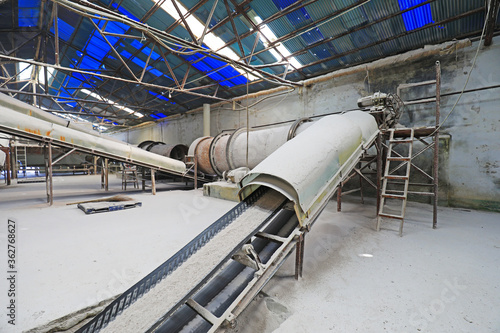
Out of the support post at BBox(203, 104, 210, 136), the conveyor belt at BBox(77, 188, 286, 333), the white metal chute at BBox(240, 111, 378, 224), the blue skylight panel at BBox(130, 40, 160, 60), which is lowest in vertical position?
the conveyor belt at BBox(77, 188, 286, 333)

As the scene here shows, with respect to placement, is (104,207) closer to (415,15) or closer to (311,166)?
(311,166)

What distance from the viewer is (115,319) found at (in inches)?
55.5

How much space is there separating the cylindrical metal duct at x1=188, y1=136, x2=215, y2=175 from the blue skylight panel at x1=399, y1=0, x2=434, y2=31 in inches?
278

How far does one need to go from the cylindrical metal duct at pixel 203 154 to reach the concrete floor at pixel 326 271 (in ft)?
14.3

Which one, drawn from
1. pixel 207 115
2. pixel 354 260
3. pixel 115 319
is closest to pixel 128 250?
pixel 115 319

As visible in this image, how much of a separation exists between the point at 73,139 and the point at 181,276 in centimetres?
637

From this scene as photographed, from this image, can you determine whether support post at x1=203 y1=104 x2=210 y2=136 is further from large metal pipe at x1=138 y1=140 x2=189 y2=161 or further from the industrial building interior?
large metal pipe at x1=138 y1=140 x2=189 y2=161

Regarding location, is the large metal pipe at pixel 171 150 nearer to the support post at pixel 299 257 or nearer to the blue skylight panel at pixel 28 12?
the blue skylight panel at pixel 28 12

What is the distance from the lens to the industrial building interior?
1833 millimetres

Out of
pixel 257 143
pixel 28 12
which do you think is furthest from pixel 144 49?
pixel 257 143

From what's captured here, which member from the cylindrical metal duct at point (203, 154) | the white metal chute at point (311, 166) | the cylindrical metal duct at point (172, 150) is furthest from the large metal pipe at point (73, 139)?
the white metal chute at point (311, 166)

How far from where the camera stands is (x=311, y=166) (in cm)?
234

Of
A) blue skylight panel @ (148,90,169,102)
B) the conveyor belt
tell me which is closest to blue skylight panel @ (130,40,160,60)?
blue skylight panel @ (148,90,169,102)

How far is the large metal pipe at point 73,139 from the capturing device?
202 inches
